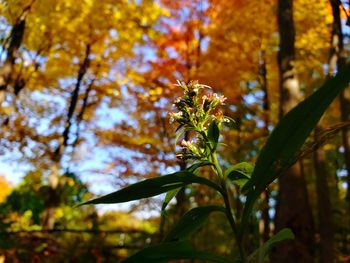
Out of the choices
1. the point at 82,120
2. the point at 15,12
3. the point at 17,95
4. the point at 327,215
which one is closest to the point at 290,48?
the point at 327,215

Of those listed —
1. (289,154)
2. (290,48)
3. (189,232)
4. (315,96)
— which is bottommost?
(189,232)

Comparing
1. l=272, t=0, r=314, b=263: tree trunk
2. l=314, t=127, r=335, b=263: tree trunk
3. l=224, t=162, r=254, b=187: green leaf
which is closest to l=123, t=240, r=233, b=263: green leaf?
l=224, t=162, r=254, b=187: green leaf

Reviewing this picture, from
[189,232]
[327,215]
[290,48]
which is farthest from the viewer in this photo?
[327,215]

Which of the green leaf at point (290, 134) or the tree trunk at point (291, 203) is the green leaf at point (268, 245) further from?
the tree trunk at point (291, 203)

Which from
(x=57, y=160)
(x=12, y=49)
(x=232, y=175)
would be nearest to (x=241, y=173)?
(x=232, y=175)

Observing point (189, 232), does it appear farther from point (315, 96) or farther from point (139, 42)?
point (139, 42)

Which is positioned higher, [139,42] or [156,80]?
[139,42]

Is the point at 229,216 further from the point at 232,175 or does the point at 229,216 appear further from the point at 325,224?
the point at 325,224

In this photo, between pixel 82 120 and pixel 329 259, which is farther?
pixel 82 120
